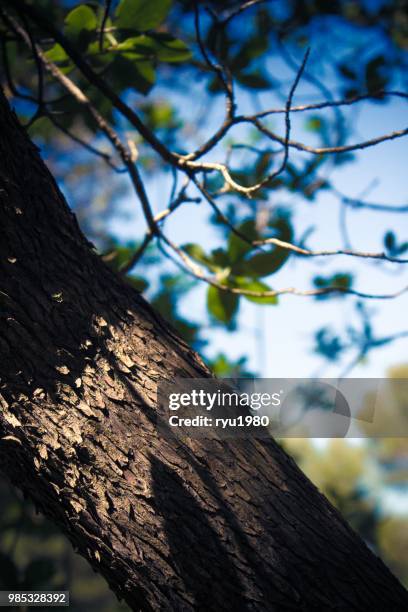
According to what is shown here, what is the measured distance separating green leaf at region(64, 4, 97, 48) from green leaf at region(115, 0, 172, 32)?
0.25ft

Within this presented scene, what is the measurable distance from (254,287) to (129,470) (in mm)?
788

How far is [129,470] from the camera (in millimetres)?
786

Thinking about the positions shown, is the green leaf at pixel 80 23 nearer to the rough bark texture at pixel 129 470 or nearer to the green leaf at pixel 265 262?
the rough bark texture at pixel 129 470

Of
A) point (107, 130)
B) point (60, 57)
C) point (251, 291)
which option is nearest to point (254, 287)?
point (251, 291)

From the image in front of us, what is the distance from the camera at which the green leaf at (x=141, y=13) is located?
1.27 m

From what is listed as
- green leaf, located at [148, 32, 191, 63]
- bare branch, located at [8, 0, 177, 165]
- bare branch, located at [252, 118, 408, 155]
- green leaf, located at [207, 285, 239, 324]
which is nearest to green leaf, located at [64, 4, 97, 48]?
bare branch, located at [8, 0, 177, 165]

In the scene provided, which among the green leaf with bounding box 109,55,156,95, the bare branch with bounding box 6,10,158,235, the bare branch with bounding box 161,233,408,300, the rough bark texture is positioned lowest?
the rough bark texture

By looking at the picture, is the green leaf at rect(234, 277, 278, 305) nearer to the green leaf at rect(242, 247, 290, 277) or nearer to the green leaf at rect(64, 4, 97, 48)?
the green leaf at rect(242, 247, 290, 277)

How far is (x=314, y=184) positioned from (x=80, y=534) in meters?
1.67

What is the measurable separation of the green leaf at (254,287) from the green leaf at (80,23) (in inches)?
34.2

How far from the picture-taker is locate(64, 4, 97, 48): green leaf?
1.28 m

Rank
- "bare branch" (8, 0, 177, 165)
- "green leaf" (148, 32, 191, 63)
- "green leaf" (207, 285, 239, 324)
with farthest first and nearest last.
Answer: "green leaf" (207, 285, 239, 324) → "green leaf" (148, 32, 191, 63) → "bare branch" (8, 0, 177, 165)

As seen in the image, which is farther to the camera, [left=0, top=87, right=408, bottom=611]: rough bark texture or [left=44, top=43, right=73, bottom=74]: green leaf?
[left=44, top=43, right=73, bottom=74]: green leaf

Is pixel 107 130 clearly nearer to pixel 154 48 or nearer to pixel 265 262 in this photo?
pixel 154 48
